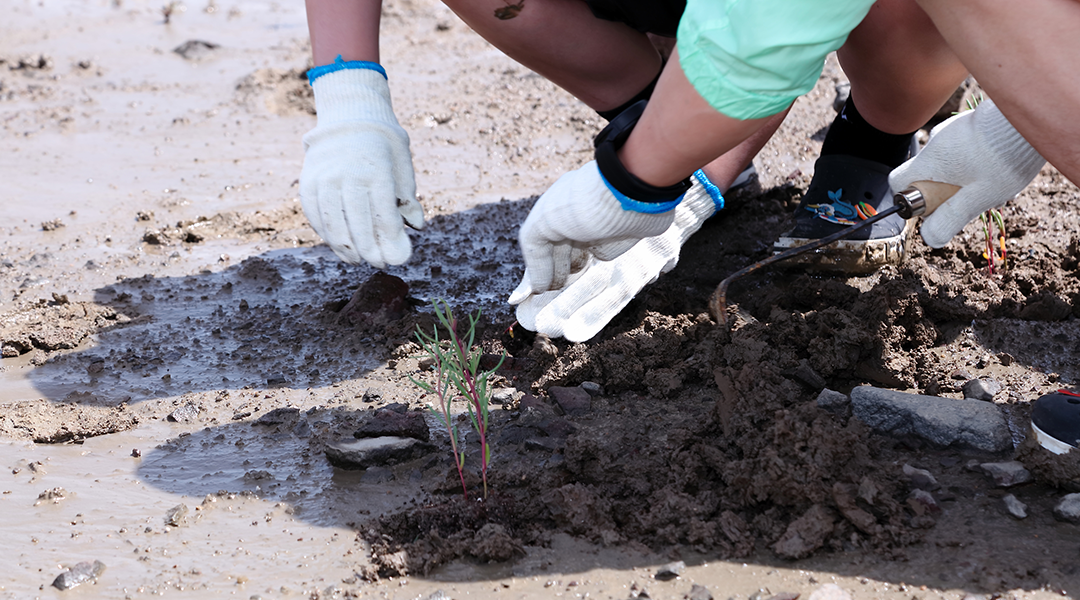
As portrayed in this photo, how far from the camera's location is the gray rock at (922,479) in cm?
163

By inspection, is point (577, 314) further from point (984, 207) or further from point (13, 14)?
point (13, 14)

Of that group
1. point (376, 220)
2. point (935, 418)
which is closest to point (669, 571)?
point (935, 418)

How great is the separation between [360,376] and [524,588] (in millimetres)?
977

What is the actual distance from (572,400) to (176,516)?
93 centimetres

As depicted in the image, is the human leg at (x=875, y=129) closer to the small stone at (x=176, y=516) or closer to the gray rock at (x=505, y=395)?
the gray rock at (x=505, y=395)

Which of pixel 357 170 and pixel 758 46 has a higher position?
pixel 758 46

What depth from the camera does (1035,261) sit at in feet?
8.68

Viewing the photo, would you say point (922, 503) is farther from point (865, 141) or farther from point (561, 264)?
point (865, 141)

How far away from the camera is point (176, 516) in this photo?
1.66 meters

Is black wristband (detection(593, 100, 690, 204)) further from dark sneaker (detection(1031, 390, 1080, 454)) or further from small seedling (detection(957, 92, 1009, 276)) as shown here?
small seedling (detection(957, 92, 1009, 276))

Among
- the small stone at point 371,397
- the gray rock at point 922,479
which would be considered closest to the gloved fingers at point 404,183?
the small stone at point 371,397

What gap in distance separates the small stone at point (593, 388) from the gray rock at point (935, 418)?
62 cm

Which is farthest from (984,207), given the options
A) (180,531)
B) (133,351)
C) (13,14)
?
(13,14)

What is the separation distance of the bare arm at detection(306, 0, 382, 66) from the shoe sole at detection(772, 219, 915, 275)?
→ 1448 millimetres
